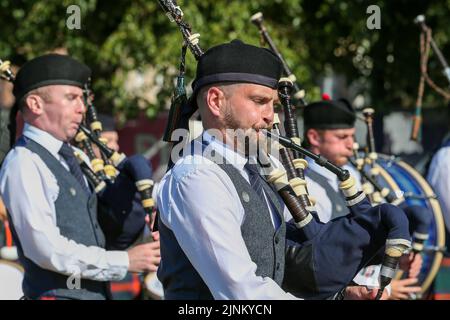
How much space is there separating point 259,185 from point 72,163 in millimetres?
1879

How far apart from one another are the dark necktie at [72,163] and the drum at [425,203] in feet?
8.83

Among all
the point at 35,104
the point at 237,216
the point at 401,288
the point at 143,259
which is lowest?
the point at 401,288

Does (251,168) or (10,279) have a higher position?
(251,168)

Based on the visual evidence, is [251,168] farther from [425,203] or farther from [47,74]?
[425,203]

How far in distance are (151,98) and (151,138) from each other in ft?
1.64

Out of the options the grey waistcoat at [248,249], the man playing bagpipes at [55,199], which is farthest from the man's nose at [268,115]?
the man playing bagpipes at [55,199]

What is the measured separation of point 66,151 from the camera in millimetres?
5176

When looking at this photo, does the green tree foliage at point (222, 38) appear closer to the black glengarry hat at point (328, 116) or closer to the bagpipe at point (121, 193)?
the black glengarry hat at point (328, 116)

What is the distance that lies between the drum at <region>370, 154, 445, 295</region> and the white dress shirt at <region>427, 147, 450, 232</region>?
6 centimetres

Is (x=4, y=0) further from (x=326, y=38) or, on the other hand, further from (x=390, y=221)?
(x=390, y=221)

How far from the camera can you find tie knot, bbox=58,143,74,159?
16.9 ft

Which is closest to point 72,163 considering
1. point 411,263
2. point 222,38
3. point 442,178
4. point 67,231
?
point 67,231

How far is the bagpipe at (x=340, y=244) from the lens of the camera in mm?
3477
